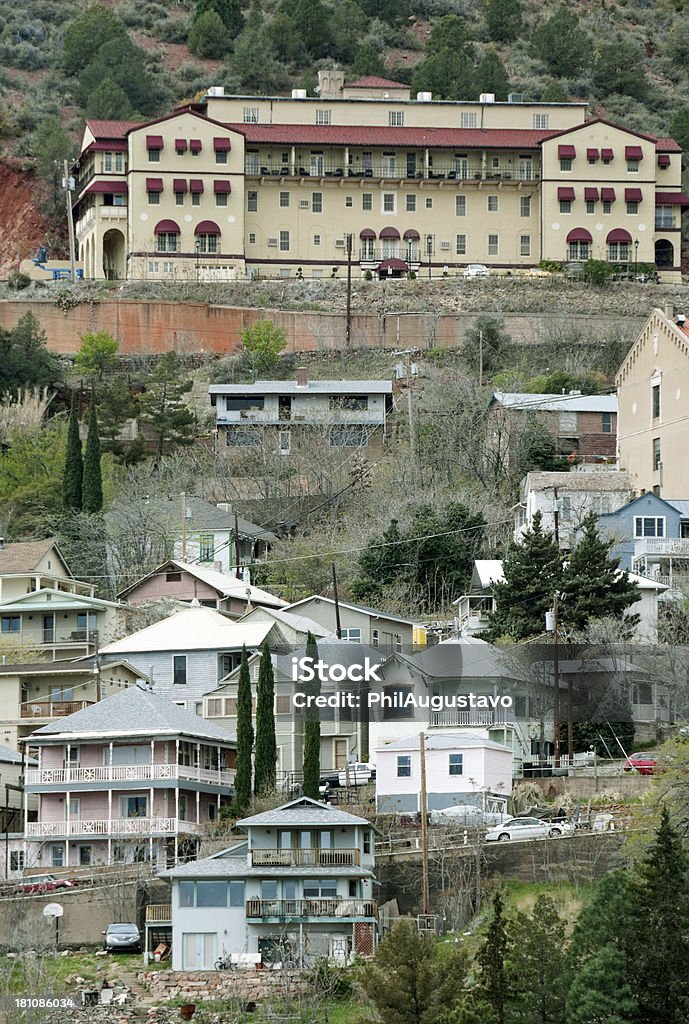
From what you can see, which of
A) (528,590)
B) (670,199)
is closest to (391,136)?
(670,199)

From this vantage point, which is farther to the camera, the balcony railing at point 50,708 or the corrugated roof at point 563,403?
the corrugated roof at point 563,403

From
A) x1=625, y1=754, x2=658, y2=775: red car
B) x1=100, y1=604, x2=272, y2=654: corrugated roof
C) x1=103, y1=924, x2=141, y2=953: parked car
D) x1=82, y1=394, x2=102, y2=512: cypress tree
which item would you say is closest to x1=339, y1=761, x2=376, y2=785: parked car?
x1=100, y1=604, x2=272, y2=654: corrugated roof

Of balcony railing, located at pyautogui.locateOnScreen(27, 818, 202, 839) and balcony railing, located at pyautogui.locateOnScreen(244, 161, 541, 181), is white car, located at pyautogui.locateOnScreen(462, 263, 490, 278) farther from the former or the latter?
balcony railing, located at pyautogui.locateOnScreen(27, 818, 202, 839)

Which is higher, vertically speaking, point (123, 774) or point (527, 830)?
point (123, 774)

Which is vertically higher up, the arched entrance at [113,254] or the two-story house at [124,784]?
the arched entrance at [113,254]

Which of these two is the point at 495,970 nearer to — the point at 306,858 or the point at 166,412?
the point at 306,858

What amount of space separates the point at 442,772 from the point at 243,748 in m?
5.33

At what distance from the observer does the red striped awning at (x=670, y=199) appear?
129 meters

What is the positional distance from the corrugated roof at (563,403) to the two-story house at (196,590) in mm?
19117

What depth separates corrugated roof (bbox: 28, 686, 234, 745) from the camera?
214ft

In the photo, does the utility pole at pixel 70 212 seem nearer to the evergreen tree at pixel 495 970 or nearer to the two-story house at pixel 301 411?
the two-story house at pixel 301 411

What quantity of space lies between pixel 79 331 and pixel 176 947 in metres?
62.4

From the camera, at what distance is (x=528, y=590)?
71.9 metres

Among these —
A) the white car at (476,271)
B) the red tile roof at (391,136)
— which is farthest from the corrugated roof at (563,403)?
the red tile roof at (391,136)
